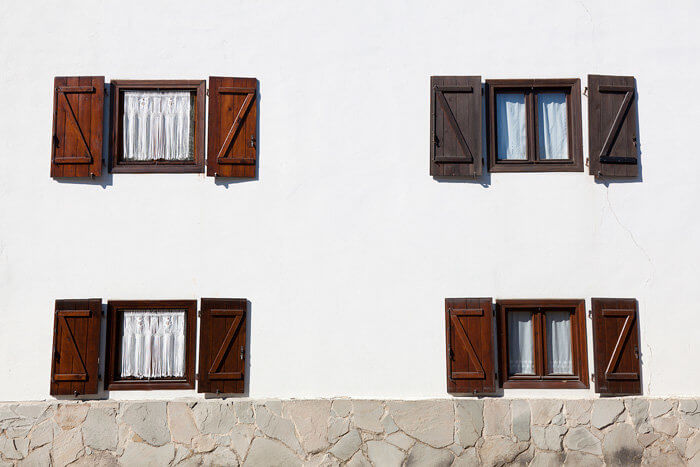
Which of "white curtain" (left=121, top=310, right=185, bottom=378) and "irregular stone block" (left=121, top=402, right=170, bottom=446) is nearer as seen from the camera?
"irregular stone block" (left=121, top=402, right=170, bottom=446)

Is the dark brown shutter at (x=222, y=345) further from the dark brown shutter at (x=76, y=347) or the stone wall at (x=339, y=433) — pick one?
the dark brown shutter at (x=76, y=347)

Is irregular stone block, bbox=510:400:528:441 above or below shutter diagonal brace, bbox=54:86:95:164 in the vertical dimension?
below

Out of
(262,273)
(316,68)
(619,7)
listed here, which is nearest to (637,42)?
(619,7)

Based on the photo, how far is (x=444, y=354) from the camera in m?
8.02

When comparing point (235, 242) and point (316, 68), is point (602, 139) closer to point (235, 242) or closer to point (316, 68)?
point (316, 68)

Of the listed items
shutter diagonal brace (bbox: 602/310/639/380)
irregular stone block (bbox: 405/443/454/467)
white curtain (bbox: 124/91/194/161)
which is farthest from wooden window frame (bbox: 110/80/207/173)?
shutter diagonal brace (bbox: 602/310/639/380)

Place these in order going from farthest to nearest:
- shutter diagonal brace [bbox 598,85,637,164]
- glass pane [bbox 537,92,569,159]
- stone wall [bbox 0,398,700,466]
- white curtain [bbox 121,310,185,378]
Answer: glass pane [bbox 537,92,569,159] < shutter diagonal brace [bbox 598,85,637,164] < white curtain [bbox 121,310,185,378] < stone wall [bbox 0,398,700,466]

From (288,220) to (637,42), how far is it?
4551 millimetres

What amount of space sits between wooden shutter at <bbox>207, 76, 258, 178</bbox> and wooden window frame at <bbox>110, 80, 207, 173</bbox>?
5.6 inches

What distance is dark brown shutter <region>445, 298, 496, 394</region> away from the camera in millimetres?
7926

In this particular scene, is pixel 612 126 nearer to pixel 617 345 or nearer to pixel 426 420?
pixel 617 345

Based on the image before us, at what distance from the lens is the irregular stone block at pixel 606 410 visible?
313 inches

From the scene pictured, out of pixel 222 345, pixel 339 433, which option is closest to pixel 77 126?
pixel 222 345

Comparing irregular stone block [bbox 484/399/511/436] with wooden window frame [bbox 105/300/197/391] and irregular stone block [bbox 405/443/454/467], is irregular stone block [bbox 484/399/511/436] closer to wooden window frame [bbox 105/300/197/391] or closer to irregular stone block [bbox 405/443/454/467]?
irregular stone block [bbox 405/443/454/467]
